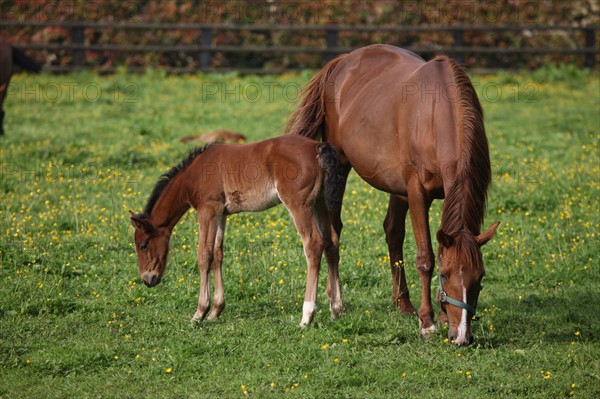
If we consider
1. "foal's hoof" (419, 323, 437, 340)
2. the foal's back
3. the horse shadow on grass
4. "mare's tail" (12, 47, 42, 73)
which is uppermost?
the foal's back

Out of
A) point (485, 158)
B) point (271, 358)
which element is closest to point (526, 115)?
point (485, 158)

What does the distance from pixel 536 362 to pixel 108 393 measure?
Answer: 302 cm

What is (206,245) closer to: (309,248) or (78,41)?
(309,248)

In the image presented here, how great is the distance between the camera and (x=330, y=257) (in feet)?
24.3

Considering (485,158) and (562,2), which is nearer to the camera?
(485,158)

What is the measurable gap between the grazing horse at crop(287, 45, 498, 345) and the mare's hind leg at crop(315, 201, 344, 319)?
1.90ft

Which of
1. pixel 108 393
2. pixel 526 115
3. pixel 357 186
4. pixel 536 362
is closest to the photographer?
pixel 108 393

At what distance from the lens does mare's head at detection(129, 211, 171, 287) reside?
7215 mm

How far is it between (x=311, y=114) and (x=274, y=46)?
12.6 m

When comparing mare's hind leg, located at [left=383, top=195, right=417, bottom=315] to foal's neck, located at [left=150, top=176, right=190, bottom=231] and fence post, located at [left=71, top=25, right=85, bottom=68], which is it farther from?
fence post, located at [left=71, top=25, right=85, bottom=68]

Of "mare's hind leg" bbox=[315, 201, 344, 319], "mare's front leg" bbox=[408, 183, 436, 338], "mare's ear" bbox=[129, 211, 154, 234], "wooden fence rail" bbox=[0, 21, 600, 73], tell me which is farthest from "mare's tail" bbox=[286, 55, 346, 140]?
"wooden fence rail" bbox=[0, 21, 600, 73]

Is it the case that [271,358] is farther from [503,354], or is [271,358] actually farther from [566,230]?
[566,230]

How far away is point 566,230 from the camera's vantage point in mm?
9531

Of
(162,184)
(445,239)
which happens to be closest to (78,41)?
(162,184)
